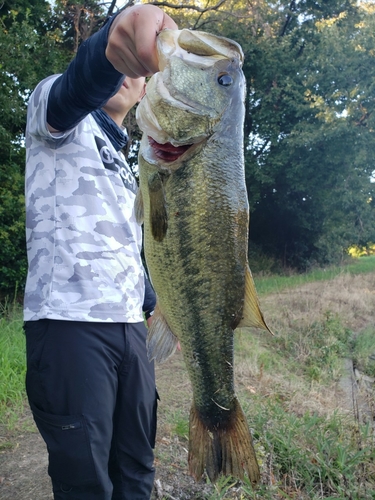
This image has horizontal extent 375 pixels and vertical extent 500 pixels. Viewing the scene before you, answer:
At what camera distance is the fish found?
1.62 m

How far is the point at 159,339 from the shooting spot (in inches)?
70.4

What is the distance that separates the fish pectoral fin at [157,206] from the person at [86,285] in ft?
1.36

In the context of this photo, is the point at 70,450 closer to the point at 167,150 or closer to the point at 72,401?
the point at 72,401

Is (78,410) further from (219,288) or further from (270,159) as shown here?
(270,159)

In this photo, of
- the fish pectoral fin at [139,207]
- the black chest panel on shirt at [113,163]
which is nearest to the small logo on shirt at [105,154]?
the black chest panel on shirt at [113,163]

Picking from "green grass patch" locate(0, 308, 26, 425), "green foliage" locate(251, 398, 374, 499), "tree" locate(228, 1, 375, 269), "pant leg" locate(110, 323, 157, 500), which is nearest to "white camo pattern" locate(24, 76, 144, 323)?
"pant leg" locate(110, 323, 157, 500)

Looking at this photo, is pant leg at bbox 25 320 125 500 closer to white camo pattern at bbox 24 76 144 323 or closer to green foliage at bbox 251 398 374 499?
white camo pattern at bbox 24 76 144 323

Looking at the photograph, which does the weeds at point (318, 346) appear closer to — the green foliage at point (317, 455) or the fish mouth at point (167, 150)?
the green foliage at point (317, 455)

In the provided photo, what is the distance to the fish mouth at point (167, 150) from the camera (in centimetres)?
165

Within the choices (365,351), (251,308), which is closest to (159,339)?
(251,308)

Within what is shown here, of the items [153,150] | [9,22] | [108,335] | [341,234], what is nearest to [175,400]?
[108,335]

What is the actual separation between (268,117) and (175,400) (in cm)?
1539

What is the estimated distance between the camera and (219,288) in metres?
1.71

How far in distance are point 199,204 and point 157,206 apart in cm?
16
